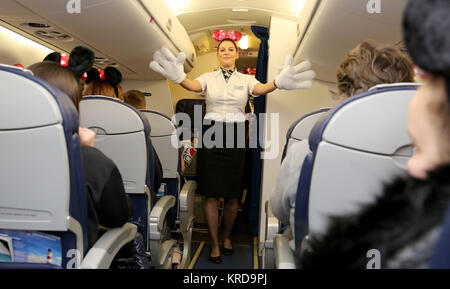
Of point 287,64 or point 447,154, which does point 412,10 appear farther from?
point 287,64

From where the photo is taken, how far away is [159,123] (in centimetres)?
281

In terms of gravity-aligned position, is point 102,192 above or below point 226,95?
below

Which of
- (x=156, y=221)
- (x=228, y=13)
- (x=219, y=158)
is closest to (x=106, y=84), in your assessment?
(x=156, y=221)

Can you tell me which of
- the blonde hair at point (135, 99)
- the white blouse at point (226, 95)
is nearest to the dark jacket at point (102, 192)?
the blonde hair at point (135, 99)

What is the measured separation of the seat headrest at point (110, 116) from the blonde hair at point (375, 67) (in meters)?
1.20

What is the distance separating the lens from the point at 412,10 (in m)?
0.42

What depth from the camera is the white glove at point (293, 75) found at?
3.06 m

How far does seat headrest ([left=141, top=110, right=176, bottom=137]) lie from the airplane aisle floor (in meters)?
1.43

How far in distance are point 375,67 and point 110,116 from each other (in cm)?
145

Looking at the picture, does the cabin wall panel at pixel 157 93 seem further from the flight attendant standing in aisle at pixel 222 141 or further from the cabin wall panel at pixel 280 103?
the cabin wall panel at pixel 280 103

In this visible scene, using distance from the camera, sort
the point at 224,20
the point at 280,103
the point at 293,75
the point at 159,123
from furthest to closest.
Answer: the point at 224,20, the point at 280,103, the point at 293,75, the point at 159,123

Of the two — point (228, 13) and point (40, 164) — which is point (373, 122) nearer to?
point (40, 164)
